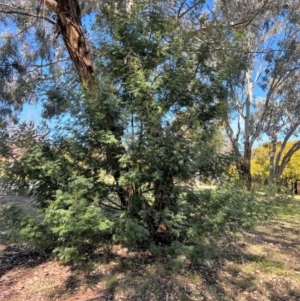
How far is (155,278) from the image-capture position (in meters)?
3.64

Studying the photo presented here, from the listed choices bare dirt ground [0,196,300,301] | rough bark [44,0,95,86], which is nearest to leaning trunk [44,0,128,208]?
rough bark [44,0,95,86]

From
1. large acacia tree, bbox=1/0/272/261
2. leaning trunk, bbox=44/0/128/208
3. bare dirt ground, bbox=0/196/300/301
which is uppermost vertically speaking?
leaning trunk, bbox=44/0/128/208

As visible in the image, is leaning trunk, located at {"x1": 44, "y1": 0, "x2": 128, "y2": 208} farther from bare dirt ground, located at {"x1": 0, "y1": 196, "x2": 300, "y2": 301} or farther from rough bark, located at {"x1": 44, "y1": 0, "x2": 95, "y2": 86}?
bare dirt ground, located at {"x1": 0, "y1": 196, "x2": 300, "y2": 301}

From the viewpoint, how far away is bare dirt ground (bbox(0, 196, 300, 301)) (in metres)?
3.33

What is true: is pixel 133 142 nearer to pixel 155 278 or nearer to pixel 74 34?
pixel 155 278

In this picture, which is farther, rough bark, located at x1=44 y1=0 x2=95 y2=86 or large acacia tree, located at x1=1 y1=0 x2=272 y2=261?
rough bark, located at x1=44 y1=0 x2=95 y2=86

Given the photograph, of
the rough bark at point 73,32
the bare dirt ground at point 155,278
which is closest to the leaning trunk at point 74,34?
the rough bark at point 73,32

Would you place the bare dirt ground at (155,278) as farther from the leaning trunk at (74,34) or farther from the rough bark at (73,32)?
the rough bark at (73,32)

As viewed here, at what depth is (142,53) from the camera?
3832 mm

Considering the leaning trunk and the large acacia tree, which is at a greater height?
the leaning trunk

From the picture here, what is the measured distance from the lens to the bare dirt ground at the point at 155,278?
333 cm

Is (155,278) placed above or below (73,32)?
below

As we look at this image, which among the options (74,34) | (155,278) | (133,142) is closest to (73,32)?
(74,34)

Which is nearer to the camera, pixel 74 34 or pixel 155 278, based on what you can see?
pixel 155 278
